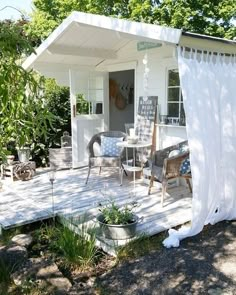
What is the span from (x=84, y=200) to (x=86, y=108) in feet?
9.13

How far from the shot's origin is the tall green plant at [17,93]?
1.16 m

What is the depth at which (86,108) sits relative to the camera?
6.88 meters

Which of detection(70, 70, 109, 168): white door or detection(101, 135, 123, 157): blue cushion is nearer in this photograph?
detection(101, 135, 123, 157): blue cushion

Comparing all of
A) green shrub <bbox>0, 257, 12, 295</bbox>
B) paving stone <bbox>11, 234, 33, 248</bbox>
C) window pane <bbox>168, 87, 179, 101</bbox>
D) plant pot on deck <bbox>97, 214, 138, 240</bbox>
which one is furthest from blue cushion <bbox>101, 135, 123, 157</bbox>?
green shrub <bbox>0, 257, 12, 295</bbox>

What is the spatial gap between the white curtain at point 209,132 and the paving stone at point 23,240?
1499mm

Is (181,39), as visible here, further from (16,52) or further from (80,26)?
(16,52)

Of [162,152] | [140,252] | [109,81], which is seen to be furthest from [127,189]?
[109,81]

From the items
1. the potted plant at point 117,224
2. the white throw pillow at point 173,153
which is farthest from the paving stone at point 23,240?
the white throw pillow at point 173,153

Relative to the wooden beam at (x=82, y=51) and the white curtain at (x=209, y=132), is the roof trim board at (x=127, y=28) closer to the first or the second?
the white curtain at (x=209, y=132)

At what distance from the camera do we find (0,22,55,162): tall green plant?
3.80 feet

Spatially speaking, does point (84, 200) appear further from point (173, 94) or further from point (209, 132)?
point (173, 94)

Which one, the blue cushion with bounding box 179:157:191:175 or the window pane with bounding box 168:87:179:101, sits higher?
the window pane with bounding box 168:87:179:101

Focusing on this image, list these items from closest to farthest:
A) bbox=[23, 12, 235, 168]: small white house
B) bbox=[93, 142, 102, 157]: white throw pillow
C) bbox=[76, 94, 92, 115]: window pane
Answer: bbox=[23, 12, 235, 168]: small white house, bbox=[93, 142, 102, 157]: white throw pillow, bbox=[76, 94, 92, 115]: window pane

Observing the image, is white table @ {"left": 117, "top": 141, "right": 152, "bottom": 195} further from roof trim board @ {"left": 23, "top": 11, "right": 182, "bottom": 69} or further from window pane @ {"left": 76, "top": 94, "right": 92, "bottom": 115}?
roof trim board @ {"left": 23, "top": 11, "right": 182, "bottom": 69}
